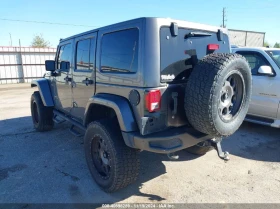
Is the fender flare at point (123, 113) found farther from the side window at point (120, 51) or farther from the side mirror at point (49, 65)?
the side mirror at point (49, 65)

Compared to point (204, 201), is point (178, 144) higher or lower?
higher

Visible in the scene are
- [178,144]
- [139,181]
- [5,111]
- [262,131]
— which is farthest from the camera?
[5,111]

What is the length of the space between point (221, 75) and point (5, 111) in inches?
311

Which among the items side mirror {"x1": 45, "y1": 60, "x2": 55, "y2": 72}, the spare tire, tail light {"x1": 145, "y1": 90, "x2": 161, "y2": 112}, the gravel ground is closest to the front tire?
the gravel ground

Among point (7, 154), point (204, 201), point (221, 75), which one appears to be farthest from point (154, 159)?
point (7, 154)

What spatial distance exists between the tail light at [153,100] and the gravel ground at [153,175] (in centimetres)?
123

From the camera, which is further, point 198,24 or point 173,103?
point 198,24

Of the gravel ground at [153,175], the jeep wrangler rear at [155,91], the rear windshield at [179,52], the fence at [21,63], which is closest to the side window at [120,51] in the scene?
the jeep wrangler rear at [155,91]

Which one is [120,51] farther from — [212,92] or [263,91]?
[263,91]

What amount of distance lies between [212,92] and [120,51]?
120 cm

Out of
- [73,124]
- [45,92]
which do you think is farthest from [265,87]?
[45,92]

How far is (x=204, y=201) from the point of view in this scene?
276 centimetres

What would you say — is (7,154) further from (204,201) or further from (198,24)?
(198,24)

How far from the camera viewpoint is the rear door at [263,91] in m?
4.64
